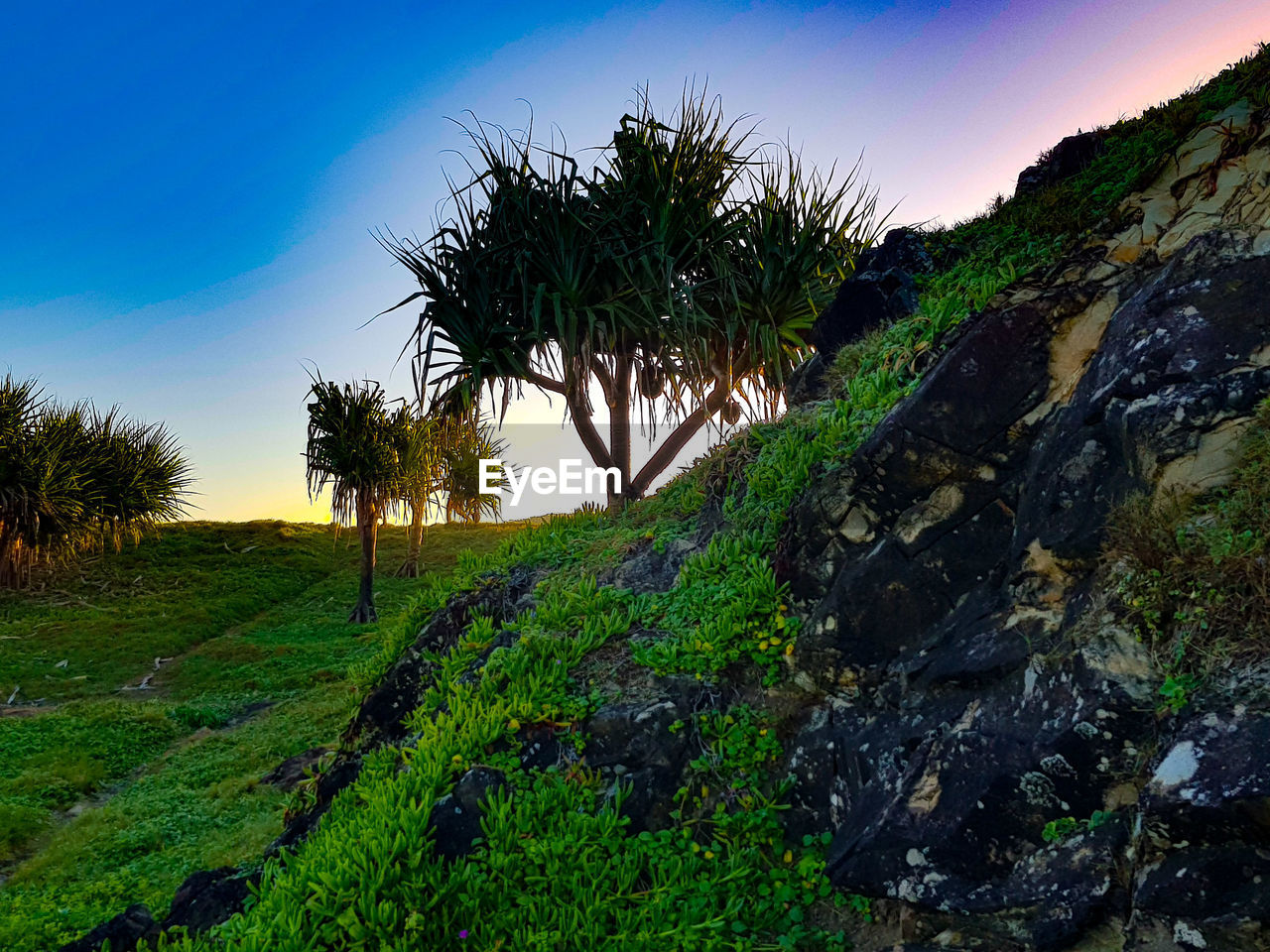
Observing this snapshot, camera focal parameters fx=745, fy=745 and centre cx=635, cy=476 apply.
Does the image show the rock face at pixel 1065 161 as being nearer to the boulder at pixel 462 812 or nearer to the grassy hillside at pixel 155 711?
the boulder at pixel 462 812

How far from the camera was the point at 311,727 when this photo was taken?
16.3m

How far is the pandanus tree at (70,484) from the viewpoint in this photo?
34.8 meters

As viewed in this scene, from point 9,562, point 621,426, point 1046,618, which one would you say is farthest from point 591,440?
point 9,562

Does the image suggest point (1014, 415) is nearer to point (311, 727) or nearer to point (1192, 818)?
point (1192, 818)

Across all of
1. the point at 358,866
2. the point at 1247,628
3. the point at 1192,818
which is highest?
the point at 1247,628

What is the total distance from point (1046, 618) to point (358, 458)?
3132 centimetres

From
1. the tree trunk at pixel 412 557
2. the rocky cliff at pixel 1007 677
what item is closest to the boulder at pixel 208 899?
the rocky cliff at pixel 1007 677

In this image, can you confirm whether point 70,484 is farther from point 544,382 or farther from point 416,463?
point 544,382

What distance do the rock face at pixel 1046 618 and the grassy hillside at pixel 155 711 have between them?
6.67 metres

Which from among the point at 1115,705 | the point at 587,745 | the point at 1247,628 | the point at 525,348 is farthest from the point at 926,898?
the point at 525,348

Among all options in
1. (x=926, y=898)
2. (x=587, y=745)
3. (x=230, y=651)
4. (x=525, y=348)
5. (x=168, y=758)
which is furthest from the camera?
(x=230, y=651)

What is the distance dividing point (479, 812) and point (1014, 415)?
16.1 feet

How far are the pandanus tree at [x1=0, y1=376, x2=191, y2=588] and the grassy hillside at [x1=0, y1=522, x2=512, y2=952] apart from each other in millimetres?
2050

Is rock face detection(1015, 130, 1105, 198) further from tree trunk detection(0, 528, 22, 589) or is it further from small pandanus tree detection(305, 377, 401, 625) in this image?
tree trunk detection(0, 528, 22, 589)
